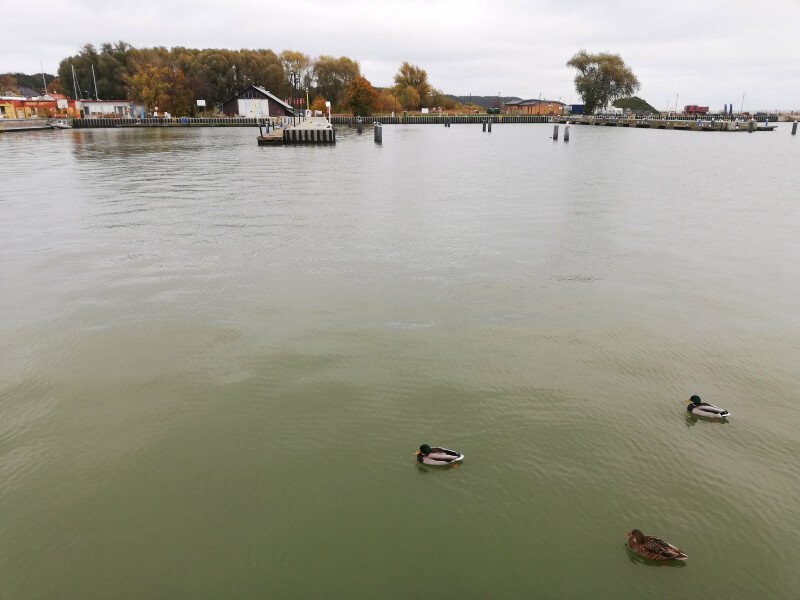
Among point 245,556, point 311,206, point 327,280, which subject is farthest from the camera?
point 311,206

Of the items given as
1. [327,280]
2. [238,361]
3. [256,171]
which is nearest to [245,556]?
[238,361]

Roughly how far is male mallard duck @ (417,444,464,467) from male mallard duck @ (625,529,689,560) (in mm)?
2749

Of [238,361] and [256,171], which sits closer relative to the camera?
[238,361]

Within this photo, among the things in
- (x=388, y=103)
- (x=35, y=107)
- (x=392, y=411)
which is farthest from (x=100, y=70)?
(x=392, y=411)

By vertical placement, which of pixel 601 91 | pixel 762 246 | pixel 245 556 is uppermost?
pixel 601 91

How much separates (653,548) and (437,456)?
329cm

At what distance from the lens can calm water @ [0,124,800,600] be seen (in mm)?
7203

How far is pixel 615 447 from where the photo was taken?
30.7 feet

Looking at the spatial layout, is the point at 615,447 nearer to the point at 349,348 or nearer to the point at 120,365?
the point at 349,348

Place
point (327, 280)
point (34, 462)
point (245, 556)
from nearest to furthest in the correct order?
point (245, 556) < point (34, 462) < point (327, 280)

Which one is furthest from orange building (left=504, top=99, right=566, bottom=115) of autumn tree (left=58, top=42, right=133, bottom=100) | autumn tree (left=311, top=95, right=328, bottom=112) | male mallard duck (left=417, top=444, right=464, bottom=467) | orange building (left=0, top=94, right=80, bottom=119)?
male mallard duck (left=417, top=444, right=464, bottom=467)

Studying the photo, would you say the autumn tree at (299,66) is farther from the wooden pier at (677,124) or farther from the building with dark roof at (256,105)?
the wooden pier at (677,124)

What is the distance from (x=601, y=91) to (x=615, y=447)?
164 meters

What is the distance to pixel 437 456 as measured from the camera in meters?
8.72
